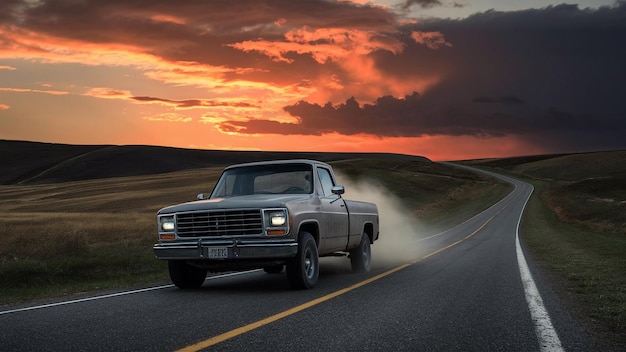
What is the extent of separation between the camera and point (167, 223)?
11562 mm

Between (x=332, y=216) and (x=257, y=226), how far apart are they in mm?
2299

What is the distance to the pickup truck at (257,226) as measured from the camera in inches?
422

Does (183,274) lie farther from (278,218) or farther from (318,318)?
(318,318)

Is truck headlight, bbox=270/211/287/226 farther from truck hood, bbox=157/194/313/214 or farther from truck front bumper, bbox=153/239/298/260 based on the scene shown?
truck front bumper, bbox=153/239/298/260

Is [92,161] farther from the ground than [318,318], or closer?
farther from the ground

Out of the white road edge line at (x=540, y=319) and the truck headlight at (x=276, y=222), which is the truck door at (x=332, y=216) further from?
the white road edge line at (x=540, y=319)

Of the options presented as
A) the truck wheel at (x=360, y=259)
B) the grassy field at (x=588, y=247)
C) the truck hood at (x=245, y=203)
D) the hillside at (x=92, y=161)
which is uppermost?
the hillside at (x=92, y=161)

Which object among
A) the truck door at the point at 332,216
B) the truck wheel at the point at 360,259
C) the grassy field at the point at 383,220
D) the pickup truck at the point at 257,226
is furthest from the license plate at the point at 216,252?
the truck wheel at the point at 360,259

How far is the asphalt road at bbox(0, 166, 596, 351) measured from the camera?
257 inches

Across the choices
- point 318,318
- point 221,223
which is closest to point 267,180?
point 221,223

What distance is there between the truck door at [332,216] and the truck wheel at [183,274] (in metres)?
2.49

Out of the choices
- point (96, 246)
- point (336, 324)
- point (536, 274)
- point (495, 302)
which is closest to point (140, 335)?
point (336, 324)

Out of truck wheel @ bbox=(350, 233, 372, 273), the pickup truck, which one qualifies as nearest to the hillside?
truck wheel @ bbox=(350, 233, 372, 273)

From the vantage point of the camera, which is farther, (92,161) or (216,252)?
(92,161)
